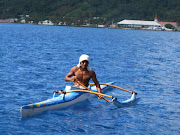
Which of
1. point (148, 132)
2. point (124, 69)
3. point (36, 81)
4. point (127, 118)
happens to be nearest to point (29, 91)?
point (36, 81)

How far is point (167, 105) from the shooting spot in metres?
19.9

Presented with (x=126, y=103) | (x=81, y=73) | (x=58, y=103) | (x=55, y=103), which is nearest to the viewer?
(x=55, y=103)

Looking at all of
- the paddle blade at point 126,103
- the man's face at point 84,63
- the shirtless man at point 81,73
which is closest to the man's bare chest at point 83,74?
the shirtless man at point 81,73

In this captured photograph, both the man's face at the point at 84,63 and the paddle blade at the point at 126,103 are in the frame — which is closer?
the man's face at the point at 84,63

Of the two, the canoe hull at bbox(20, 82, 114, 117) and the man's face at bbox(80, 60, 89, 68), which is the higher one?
the man's face at bbox(80, 60, 89, 68)

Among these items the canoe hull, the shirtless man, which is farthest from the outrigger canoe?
the shirtless man

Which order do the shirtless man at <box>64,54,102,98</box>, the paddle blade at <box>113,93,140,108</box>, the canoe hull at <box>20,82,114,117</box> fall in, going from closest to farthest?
the canoe hull at <box>20,82,114,117</box>
the shirtless man at <box>64,54,102,98</box>
the paddle blade at <box>113,93,140,108</box>

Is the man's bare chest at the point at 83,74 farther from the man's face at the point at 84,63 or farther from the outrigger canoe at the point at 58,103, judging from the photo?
the outrigger canoe at the point at 58,103

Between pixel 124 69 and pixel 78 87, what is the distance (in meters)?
16.9

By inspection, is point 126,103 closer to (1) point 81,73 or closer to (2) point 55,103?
(1) point 81,73

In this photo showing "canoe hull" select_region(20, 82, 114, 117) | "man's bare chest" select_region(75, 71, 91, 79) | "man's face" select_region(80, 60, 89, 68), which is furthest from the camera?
"man's bare chest" select_region(75, 71, 91, 79)

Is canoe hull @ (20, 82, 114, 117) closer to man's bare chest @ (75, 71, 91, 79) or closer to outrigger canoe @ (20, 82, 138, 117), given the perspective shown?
outrigger canoe @ (20, 82, 138, 117)

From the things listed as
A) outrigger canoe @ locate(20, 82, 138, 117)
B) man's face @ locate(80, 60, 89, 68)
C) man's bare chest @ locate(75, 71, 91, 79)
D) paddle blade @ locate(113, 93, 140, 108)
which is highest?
man's face @ locate(80, 60, 89, 68)

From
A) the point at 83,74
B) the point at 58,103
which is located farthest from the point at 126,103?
the point at 58,103
